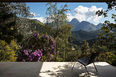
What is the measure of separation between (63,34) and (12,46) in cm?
278

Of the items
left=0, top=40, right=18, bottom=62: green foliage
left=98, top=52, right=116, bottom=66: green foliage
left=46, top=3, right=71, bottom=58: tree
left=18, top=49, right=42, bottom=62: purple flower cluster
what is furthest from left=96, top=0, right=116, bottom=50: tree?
left=0, top=40, right=18, bottom=62: green foliage

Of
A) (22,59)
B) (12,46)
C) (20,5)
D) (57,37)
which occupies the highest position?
(20,5)

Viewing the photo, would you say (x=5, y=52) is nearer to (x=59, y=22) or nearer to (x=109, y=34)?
(x=59, y=22)

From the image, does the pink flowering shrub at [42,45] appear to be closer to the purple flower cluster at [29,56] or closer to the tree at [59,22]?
the purple flower cluster at [29,56]

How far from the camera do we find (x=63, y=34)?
19.7 ft

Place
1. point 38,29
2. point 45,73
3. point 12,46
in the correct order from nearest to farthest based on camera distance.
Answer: point 45,73 < point 12,46 < point 38,29

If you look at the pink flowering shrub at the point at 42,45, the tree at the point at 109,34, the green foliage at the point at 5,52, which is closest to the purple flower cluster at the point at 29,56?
the pink flowering shrub at the point at 42,45

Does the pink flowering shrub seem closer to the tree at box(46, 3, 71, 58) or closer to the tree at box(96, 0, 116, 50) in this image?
the tree at box(46, 3, 71, 58)

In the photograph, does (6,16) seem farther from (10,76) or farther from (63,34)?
(63,34)

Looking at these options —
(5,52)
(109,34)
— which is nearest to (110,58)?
(109,34)

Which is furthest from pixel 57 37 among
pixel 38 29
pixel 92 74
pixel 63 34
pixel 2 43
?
pixel 92 74

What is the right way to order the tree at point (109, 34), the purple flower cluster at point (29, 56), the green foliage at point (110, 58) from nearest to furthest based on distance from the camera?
the tree at point (109, 34)
the green foliage at point (110, 58)
the purple flower cluster at point (29, 56)

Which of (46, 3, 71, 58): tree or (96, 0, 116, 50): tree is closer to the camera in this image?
(96, 0, 116, 50): tree

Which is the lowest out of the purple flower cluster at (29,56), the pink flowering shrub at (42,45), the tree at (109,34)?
the purple flower cluster at (29,56)
